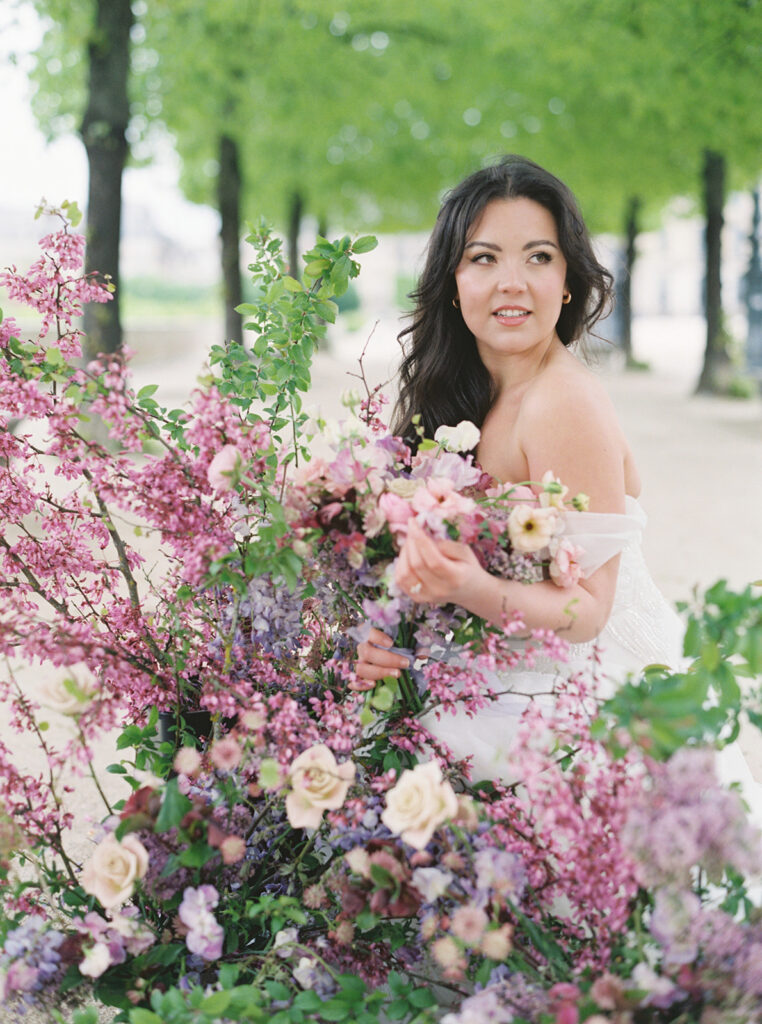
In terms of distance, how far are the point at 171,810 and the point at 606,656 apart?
4.52 feet

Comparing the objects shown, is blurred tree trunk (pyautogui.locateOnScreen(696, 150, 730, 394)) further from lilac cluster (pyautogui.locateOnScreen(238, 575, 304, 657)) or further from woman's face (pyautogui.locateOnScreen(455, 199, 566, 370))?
lilac cluster (pyautogui.locateOnScreen(238, 575, 304, 657))

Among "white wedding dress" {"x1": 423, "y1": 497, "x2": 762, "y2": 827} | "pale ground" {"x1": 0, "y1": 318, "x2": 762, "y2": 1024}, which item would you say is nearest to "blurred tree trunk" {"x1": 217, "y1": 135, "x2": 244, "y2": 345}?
"pale ground" {"x1": 0, "y1": 318, "x2": 762, "y2": 1024}

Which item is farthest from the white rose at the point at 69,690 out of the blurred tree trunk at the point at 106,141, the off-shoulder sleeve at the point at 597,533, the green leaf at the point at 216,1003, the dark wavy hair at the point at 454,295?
the blurred tree trunk at the point at 106,141

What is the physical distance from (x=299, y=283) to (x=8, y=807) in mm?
1193

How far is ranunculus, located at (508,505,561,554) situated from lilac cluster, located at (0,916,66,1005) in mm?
1017

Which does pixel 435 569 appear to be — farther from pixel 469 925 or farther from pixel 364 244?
pixel 364 244

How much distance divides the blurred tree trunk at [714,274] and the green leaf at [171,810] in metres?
15.4

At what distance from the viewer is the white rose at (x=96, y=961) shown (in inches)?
63.4

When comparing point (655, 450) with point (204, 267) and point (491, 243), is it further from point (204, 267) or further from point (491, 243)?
point (204, 267)

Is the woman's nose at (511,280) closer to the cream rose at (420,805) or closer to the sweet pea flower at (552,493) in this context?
the sweet pea flower at (552,493)

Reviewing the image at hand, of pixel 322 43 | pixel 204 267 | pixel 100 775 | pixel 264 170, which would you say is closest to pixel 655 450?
pixel 322 43

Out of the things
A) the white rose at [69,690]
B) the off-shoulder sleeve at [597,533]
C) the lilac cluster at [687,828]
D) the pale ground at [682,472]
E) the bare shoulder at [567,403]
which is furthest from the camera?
the pale ground at [682,472]

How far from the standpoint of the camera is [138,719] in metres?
2.26

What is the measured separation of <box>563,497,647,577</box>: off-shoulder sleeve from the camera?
2.09 metres
